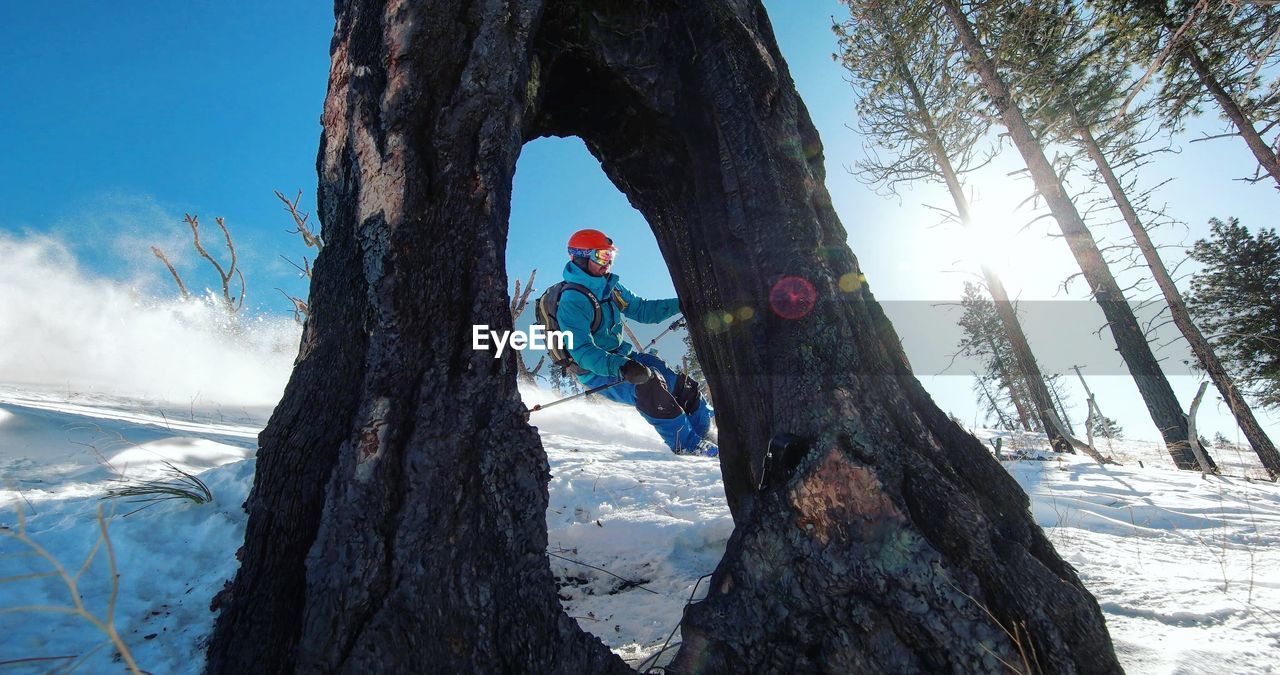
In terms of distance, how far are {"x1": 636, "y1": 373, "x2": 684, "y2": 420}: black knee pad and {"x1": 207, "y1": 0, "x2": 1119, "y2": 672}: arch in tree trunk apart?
2472 mm

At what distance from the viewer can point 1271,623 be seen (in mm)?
1834

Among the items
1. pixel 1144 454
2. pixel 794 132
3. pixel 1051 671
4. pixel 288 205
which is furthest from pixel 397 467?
pixel 1144 454

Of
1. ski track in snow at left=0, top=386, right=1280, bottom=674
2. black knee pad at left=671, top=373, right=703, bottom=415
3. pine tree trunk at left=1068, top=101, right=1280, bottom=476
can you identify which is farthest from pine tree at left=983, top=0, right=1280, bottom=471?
black knee pad at left=671, top=373, right=703, bottom=415

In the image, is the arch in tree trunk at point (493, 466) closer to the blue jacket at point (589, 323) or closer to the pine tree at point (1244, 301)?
the blue jacket at point (589, 323)

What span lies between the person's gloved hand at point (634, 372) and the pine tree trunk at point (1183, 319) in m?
8.62

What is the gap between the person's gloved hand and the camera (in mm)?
4605

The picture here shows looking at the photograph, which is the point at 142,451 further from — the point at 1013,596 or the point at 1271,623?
the point at 1271,623

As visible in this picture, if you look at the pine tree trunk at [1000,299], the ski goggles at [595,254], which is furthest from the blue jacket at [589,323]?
the pine tree trunk at [1000,299]

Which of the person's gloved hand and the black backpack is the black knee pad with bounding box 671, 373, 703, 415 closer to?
the person's gloved hand

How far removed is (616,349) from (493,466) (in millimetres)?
3265

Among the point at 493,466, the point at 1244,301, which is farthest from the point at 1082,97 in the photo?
the point at 493,466

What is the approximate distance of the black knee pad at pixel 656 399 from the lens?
16.4 feet

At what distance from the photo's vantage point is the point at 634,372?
15.1ft

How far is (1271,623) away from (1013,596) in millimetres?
1105
